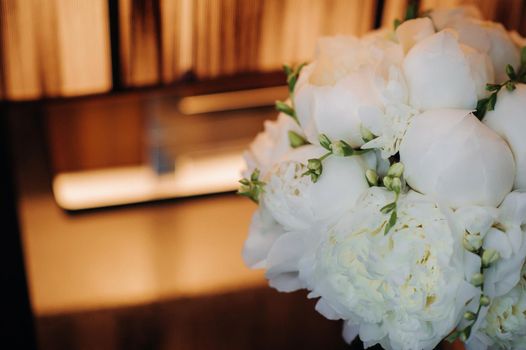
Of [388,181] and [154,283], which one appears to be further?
[154,283]

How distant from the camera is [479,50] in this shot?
0.62 meters

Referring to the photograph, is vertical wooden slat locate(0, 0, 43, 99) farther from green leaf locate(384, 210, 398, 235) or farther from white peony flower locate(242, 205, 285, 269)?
green leaf locate(384, 210, 398, 235)

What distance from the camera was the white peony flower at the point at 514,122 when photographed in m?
0.55

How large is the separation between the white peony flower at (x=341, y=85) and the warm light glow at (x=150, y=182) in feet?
1.26

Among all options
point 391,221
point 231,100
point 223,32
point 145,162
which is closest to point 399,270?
point 391,221

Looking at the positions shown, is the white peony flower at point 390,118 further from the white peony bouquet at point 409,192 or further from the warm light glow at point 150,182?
the warm light glow at point 150,182

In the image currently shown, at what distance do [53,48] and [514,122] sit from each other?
0.41m

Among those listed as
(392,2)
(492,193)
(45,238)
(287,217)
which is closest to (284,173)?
(287,217)

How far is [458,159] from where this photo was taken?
1.73 ft

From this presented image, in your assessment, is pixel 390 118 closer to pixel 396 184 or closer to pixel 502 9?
pixel 396 184

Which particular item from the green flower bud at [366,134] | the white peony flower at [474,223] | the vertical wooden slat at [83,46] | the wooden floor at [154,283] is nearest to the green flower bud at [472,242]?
the white peony flower at [474,223]

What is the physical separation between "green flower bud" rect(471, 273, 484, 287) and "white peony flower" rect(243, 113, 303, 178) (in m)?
0.19

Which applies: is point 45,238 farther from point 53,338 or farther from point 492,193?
point 492,193

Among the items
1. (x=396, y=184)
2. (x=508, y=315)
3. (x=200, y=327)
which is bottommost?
(x=200, y=327)
